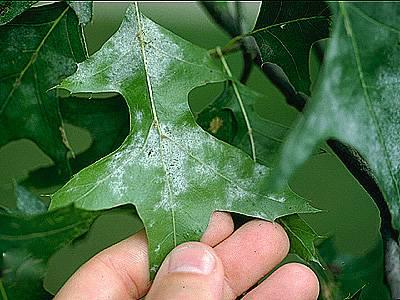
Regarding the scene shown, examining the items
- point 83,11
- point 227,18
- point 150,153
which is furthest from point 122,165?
point 227,18

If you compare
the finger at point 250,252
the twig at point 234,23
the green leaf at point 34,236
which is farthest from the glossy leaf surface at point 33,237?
the twig at point 234,23

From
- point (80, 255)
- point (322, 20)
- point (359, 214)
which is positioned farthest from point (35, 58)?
point (359, 214)

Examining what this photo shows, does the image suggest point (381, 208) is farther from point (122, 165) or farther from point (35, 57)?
point (35, 57)

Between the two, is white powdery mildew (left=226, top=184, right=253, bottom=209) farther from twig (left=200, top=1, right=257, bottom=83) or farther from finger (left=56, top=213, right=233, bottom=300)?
twig (left=200, top=1, right=257, bottom=83)

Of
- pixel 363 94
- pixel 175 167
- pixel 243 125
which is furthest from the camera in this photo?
pixel 243 125

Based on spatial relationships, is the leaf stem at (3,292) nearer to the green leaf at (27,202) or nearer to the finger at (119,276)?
the finger at (119,276)

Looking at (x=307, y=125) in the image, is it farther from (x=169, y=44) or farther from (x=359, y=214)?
(x=359, y=214)
